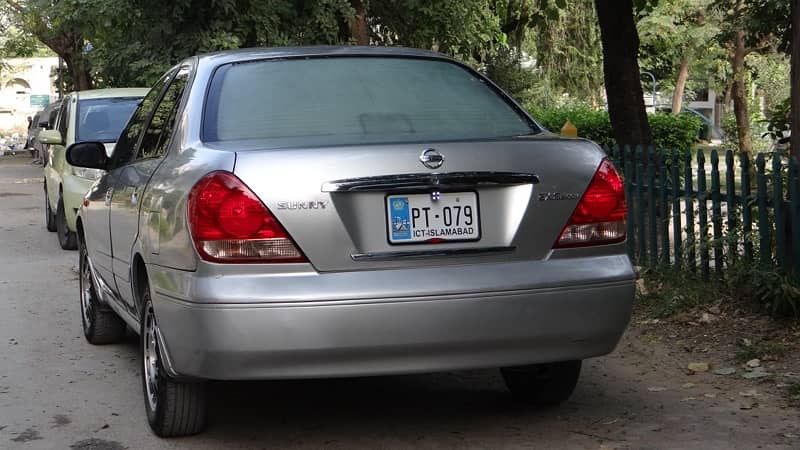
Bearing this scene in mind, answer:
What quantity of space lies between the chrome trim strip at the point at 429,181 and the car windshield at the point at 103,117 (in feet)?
30.0

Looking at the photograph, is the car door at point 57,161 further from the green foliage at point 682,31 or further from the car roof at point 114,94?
the green foliage at point 682,31

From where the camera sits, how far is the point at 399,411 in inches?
233

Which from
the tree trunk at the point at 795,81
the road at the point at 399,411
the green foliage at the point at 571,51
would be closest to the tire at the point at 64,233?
the road at the point at 399,411

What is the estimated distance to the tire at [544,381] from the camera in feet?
18.9

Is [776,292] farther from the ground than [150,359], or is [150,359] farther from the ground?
[150,359]

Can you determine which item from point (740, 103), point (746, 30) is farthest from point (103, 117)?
point (740, 103)

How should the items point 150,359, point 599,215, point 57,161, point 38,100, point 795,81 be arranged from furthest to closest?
point 38,100, point 57,161, point 795,81, point 150,359, point 599,215

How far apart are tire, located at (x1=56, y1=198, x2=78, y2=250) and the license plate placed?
380 inches

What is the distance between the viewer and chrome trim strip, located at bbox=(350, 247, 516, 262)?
4.73 metres

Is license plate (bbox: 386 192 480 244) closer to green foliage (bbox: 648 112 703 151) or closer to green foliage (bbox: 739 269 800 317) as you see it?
green foliage (bbox: 739 269 800 317)

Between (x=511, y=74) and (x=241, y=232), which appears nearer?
(x=241, y=232)

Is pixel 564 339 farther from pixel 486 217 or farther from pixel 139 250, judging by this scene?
pixel 139 250

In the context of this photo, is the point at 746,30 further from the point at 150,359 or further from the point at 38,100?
the point at 38,100

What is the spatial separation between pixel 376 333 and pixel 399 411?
1346 millimetres
